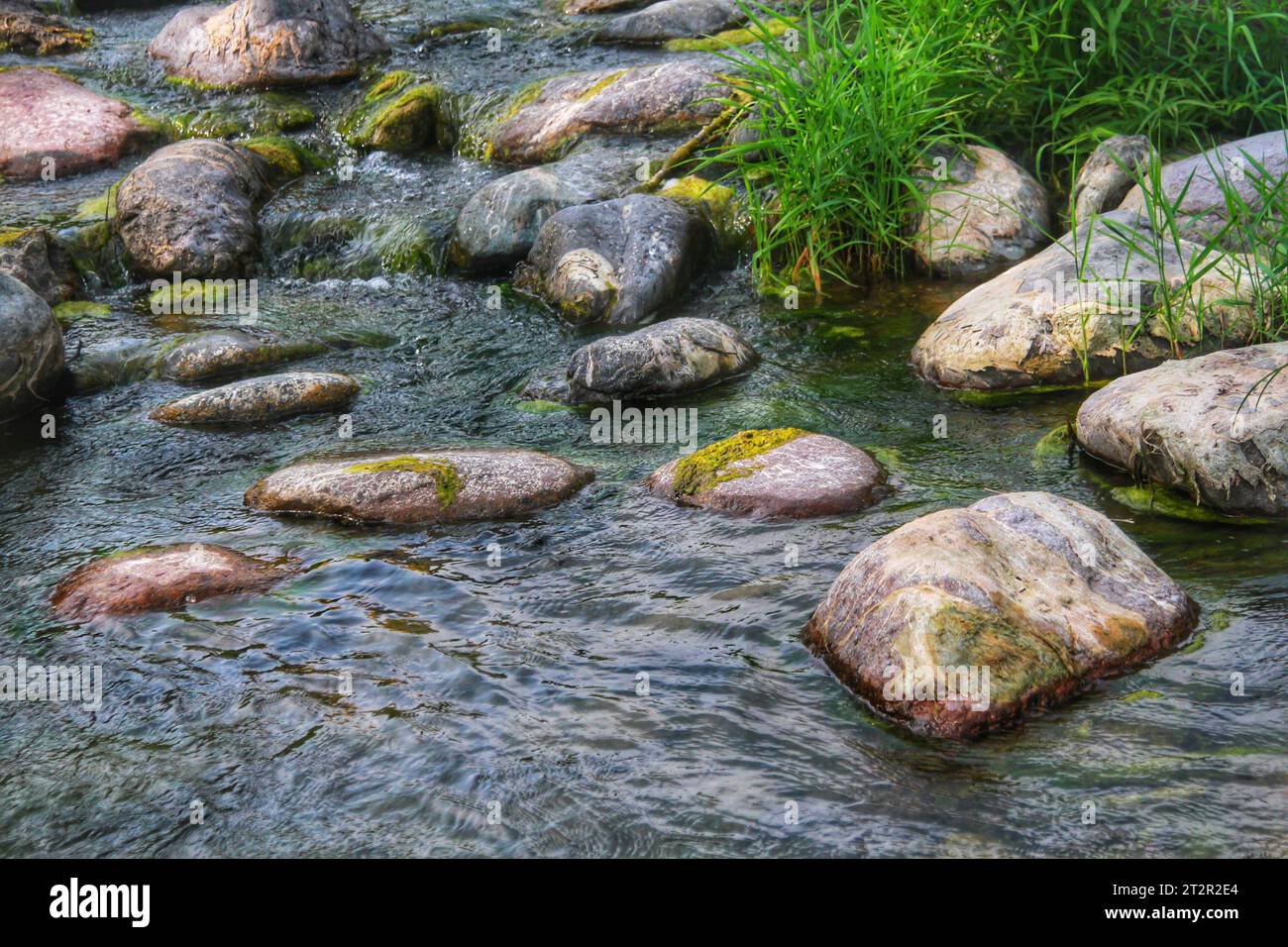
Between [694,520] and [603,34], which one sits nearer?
[694,520]

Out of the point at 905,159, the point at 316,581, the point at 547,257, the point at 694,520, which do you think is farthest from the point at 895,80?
the point at 316,581

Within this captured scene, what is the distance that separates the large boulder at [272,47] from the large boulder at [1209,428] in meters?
9.63

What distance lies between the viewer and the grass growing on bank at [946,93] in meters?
7.91

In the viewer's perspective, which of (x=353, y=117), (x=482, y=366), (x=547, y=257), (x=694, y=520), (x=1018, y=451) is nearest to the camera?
(x=694, y=520)

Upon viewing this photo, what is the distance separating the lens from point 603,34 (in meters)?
12.6

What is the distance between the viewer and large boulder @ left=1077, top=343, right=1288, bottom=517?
5.05 metres

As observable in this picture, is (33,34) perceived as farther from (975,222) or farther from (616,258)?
(975,222)

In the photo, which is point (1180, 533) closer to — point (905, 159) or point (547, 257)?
point (905, 159)

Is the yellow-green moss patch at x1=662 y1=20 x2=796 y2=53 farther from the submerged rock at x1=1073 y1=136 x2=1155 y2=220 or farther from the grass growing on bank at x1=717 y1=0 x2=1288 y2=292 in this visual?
the submerged rock at x1=1073 y1=136 x2=1155 y2=220

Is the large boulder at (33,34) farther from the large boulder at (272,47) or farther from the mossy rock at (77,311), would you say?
the mossy rock at (77,311)

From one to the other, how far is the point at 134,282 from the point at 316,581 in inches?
221

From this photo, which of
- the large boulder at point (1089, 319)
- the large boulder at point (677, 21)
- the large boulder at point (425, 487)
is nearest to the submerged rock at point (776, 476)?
the large boulder at point (425, 487)

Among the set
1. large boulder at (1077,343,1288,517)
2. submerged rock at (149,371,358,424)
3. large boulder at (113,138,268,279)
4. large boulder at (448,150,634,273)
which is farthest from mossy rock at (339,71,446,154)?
large boulder at (1077,343,1288,517)
